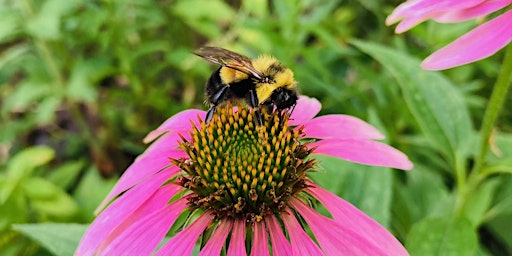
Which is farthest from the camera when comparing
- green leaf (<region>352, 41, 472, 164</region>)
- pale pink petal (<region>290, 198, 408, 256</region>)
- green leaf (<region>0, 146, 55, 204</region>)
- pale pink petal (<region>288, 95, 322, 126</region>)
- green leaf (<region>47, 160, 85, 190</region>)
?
green leaf (<region>47, 160, 85, 190</region>)

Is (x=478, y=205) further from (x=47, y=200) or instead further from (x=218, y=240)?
(x=47, y=200)

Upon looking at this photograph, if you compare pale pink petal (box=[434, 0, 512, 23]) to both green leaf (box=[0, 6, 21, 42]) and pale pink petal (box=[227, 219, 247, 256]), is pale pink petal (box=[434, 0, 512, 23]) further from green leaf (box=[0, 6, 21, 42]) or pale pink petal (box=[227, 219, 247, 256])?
green leaf (box=[0, 6, 21, 42])

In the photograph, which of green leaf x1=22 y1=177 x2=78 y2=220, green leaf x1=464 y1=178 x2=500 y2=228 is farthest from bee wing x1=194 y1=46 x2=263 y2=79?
green leaf x1=22 y1=177 x2=78 y2=220

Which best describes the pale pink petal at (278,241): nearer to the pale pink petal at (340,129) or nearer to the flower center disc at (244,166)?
the flower center disc at (244,166)

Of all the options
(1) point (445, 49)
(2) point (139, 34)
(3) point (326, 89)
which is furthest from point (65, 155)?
(1) point (445, 49)

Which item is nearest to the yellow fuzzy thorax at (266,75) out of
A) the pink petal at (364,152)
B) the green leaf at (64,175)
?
the pink petal at (364,152)

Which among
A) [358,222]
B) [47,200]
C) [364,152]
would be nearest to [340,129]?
[364,152]

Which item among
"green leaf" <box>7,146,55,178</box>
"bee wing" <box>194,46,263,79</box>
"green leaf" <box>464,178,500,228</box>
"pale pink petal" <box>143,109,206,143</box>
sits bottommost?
"green leaf" <box>464,178,500,228</box>
